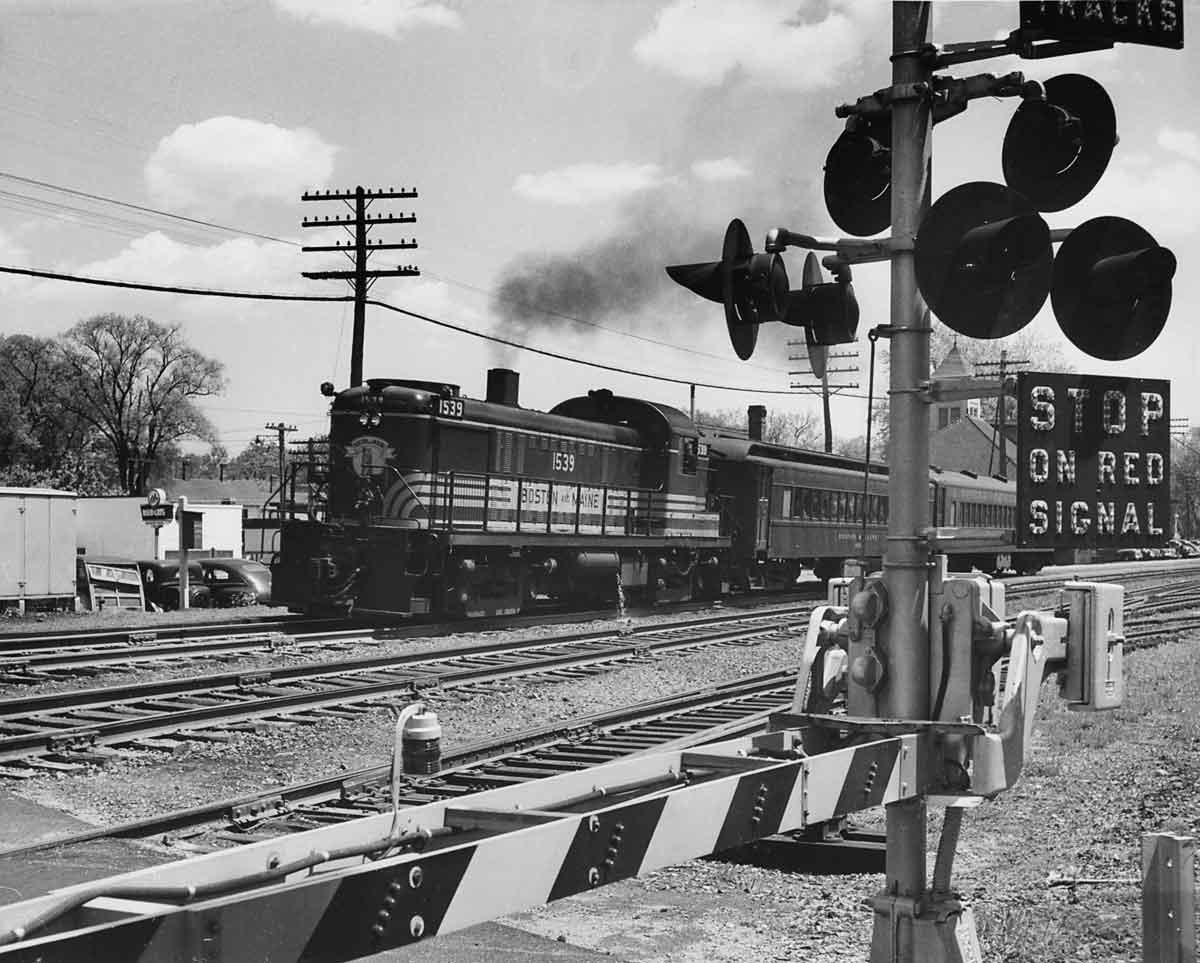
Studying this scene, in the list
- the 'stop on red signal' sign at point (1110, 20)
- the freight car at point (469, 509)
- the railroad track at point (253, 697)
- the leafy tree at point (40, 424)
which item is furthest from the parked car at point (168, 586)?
the leafy tree at point (40, 424)

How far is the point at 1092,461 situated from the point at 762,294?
42.2 inches

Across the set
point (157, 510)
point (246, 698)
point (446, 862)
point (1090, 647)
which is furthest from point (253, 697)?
point (157, 510)

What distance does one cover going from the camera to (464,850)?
233 cm

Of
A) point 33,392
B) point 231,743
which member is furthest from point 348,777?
point 33,392

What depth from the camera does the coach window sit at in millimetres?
25031

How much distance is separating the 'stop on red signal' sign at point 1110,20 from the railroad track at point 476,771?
5643mm

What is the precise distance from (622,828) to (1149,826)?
219 inches

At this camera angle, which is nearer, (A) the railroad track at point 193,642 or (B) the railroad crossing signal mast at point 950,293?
(B) the railroad crossing signal mast at point 950,293

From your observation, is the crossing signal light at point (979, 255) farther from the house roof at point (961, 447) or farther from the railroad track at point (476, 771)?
the house roof at point (961, 447)

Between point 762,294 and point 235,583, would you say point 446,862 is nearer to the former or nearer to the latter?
point 762,294

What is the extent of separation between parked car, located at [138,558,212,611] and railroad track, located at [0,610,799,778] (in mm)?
13763

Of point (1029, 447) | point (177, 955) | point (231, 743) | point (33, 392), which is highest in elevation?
point (33, 392)

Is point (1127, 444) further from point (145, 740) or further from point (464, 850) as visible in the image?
point (145, 740)

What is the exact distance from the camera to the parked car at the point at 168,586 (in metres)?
27.9
